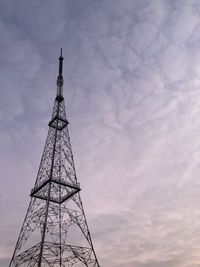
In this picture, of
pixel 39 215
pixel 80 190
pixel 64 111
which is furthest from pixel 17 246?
pixel 64 111

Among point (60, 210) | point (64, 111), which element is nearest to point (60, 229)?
point (60, 210)

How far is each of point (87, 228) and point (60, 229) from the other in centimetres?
389

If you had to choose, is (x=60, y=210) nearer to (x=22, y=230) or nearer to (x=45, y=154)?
(x=22, y=230)

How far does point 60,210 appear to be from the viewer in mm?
43594

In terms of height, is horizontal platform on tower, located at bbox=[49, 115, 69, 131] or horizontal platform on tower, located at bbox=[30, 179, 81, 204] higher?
horizontal platform on tower, located at bbox=[49, 115, 69, 131]

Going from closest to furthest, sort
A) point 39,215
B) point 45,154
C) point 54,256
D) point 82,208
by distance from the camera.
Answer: point 54,256
point 39,215
point 82,208
point 45,154

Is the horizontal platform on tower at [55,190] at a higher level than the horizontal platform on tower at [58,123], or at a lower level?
lower

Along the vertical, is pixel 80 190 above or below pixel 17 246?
above

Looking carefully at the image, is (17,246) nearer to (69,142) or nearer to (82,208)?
(82,208)

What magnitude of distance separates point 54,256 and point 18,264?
5.81 metres

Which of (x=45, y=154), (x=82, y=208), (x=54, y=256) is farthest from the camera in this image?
(x=45, y=154)

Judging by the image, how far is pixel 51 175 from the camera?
44.3 meters

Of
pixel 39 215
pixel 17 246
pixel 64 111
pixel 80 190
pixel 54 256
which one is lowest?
pixel 54 256

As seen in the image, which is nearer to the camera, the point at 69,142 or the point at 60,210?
the point at 60,210
